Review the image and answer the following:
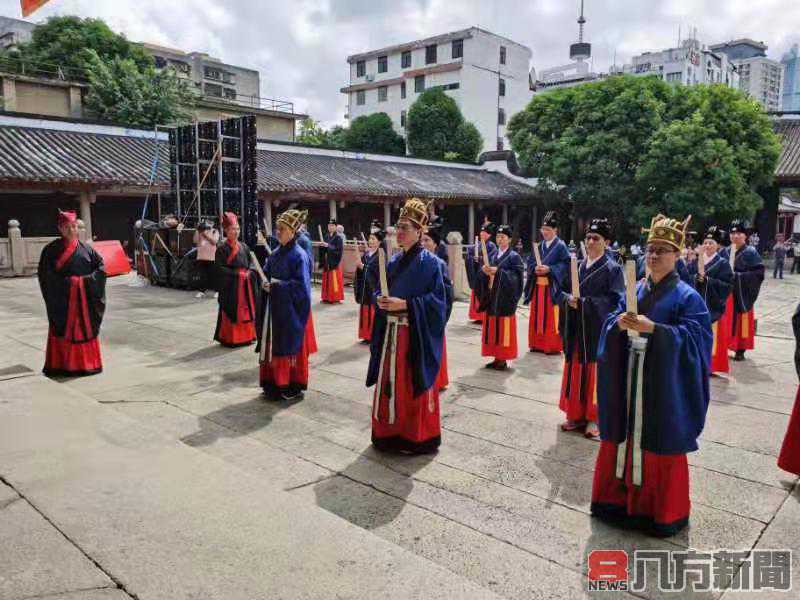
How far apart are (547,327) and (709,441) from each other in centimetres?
349

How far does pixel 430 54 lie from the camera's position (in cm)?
5344

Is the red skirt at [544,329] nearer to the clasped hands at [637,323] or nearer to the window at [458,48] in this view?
the clasped hands at [637,323]

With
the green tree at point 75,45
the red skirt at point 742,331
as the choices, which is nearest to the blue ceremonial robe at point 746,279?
the red skirt at point 742,331

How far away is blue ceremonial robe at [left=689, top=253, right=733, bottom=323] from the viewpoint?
719cm

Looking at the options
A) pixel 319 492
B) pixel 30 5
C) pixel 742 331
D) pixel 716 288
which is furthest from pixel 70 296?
pixel 742 331

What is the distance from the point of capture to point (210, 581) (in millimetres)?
2625

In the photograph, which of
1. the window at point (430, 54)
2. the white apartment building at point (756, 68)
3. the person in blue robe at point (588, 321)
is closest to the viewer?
the person in blue robe at point (588, 321)

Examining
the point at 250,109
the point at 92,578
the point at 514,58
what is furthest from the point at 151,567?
the point at 514,58

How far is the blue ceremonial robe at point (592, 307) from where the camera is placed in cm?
521

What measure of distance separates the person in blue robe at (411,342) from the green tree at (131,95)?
27.6m

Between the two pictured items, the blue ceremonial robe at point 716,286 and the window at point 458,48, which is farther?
the window at point 458,48

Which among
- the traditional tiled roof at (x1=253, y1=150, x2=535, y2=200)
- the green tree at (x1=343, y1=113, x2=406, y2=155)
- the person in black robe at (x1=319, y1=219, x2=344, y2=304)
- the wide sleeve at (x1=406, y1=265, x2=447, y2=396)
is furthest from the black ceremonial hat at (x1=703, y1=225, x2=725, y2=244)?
the green tree at (x1=343, y1=113, x2=406, y2=155)

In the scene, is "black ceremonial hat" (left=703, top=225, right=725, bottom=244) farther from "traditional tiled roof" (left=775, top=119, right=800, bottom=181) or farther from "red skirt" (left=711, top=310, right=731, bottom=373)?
"traditional tiled roof" (left=775, top=119, right=800, bottom=181)

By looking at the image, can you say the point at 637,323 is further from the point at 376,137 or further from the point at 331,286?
the point at 376,137
